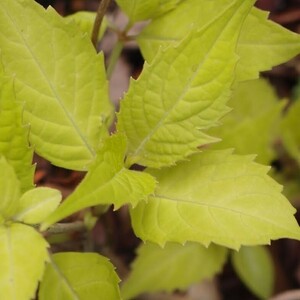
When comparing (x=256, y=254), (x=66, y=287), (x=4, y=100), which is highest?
(x=4, y=100)

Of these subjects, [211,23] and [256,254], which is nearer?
[211,23]

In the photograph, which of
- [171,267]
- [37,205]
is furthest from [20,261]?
[171,267]

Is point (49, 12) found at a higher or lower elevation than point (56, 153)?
higher

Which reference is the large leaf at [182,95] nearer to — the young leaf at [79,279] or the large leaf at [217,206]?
the large leaf at [217,206]

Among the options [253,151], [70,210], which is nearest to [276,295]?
[253,151]

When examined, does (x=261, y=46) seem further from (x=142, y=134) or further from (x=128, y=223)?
(x=128, y=223)

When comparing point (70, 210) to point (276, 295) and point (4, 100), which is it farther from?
point (276, 295)

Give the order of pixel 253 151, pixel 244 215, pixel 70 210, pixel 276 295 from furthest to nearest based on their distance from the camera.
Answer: pixel 276 295
pixel 253 151
pixel 244 215
pixel 70 210

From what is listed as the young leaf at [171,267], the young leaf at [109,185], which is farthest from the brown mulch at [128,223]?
the young leaf at [109,185]
